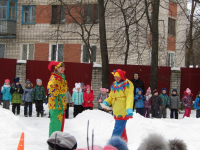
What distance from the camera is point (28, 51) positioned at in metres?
24.4

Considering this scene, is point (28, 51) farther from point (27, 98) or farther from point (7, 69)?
point (27, 98)

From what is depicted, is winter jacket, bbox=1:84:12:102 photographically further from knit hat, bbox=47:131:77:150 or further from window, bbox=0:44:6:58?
window, bbox=0:44:6:58

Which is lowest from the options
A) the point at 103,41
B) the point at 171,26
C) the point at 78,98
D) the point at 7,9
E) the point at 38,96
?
the point at 78,98

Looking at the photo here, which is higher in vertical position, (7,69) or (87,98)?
(7,69)

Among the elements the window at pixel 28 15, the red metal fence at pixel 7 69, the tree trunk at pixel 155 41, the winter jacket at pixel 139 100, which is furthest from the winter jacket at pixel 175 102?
the window at pixel 28 15

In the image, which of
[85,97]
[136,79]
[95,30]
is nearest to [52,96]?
[136,79]

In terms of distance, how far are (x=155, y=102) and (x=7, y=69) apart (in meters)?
8.51

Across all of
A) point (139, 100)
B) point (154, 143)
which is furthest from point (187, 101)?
point (154, 143)

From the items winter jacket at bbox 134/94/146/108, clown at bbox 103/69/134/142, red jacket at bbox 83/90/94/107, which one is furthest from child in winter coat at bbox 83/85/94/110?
clown at bbox 103/69/134/142

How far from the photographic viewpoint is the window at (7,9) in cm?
2325

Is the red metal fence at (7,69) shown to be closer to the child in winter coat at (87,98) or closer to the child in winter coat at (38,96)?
the child in winter coat at (38,96)

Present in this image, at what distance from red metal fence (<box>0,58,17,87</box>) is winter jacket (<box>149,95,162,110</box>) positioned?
26.3 ft

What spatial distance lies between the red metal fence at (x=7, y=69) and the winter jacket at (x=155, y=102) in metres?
8.01

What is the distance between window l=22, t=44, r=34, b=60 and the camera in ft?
79.9
